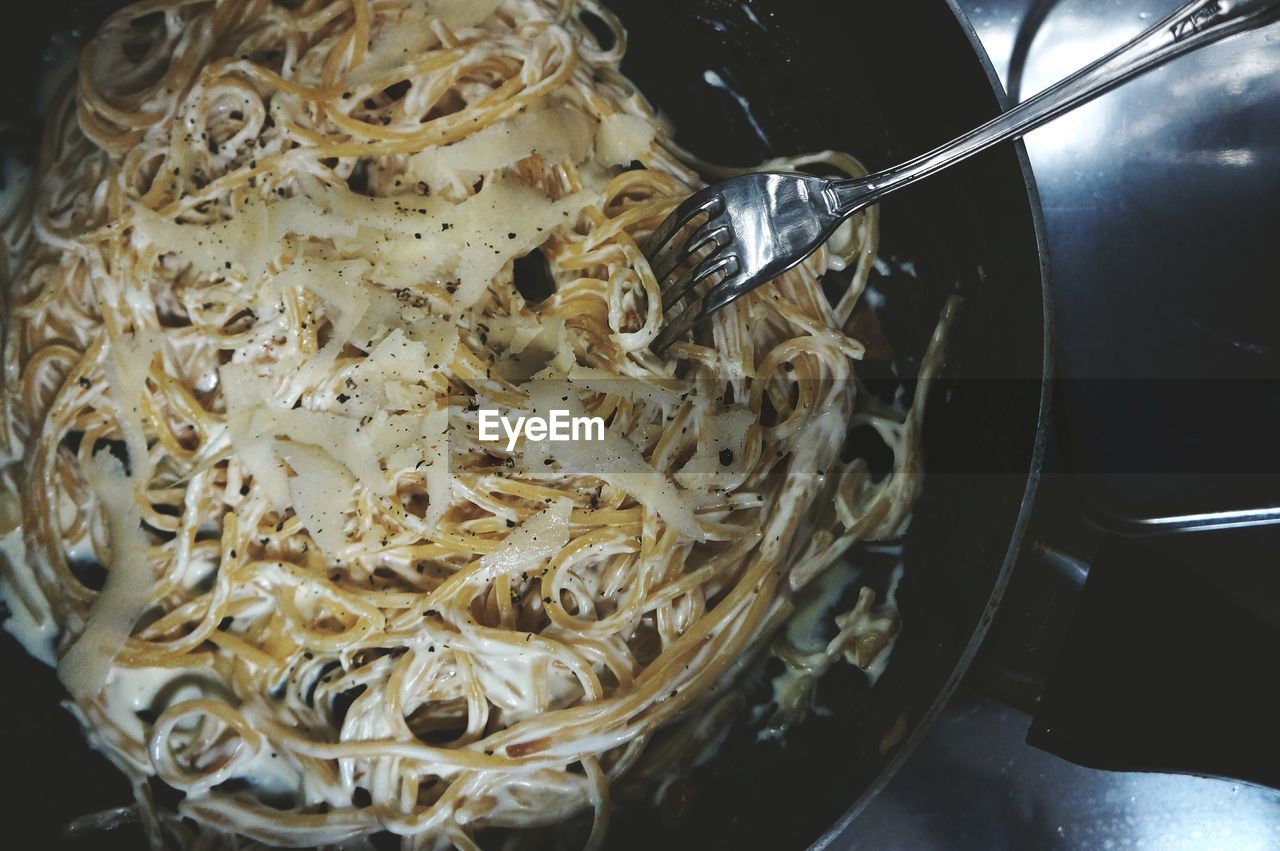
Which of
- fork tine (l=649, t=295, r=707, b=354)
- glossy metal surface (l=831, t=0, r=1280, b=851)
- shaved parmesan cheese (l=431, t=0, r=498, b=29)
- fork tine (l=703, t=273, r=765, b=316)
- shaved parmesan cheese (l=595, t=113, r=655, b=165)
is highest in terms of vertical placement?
shaved parmesan cheese (l=431, t=0, r=498, b=29)

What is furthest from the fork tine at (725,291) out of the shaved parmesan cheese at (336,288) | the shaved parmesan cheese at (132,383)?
the shaved parmesan cheese at (132,383)

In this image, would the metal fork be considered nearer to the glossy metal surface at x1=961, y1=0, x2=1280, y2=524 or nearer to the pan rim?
the pan rim

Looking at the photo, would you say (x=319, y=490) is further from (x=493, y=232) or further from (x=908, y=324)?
(x=908, y=324)

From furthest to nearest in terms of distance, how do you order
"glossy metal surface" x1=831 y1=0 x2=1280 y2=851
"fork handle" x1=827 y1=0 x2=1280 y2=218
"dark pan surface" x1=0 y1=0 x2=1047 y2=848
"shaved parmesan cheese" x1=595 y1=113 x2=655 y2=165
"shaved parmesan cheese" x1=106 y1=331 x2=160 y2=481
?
"glossy metal surface" x1=831 y1=0 x2=1280 y2=851 < "shaved parmesan cheese" x1=595 y1=113 x2=655 y2=165 < "shaved parmesan cheese" x1=106 y1=331 x2=160 y2=481 < "dark pan surface" x1=0 y1=0 x2=1047 y2=848 < "fork handle" x1=827 y1=0 x2=1280 y2=218

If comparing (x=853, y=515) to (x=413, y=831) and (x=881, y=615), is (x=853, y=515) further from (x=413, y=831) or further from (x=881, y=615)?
(x=413, y=831)

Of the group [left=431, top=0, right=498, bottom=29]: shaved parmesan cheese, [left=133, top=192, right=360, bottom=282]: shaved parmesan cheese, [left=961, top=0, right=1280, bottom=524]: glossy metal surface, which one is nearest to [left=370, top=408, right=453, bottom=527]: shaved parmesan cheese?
[left=133, top=192, right=360, bottom=282]: shaved parmesan cheese

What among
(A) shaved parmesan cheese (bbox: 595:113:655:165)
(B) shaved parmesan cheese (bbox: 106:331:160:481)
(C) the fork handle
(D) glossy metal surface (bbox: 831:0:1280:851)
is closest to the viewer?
(C) the fork handle

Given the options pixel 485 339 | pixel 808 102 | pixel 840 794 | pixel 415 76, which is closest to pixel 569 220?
pixel 485 339
